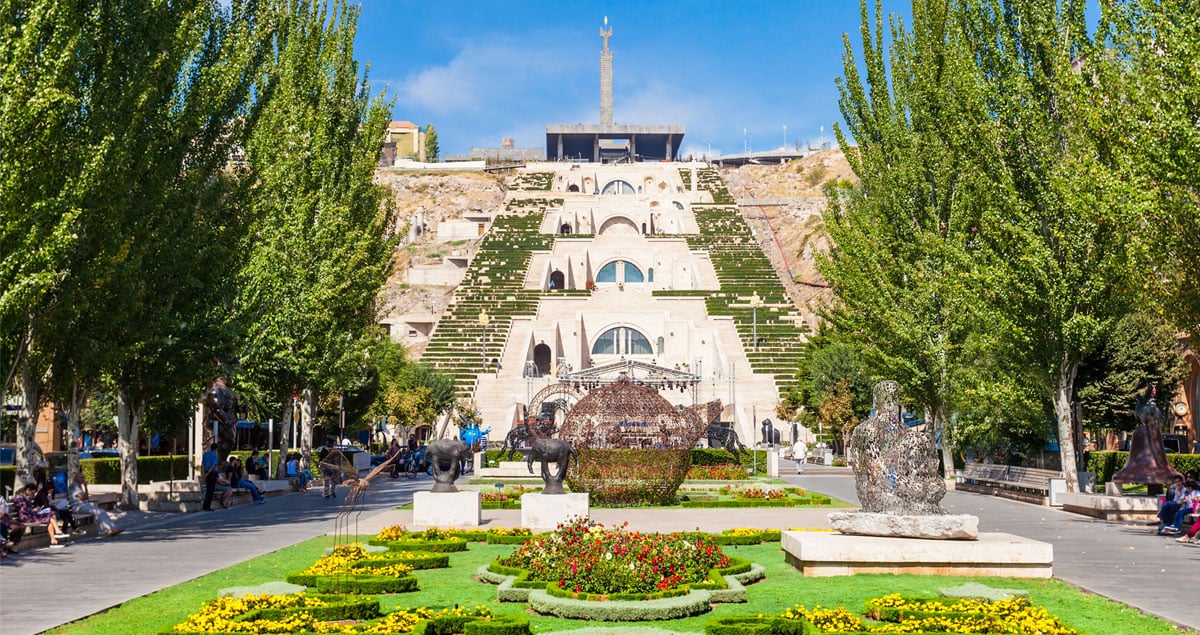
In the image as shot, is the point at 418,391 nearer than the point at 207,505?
No

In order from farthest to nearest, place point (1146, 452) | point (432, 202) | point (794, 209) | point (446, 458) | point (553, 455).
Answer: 1. point (432, 202)
2. point (794, 209)
3. point (1146, 452)
4. point (446, 458)
5. point (553, 455)

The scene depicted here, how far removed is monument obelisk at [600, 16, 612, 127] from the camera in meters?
117

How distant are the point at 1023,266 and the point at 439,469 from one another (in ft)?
38.6

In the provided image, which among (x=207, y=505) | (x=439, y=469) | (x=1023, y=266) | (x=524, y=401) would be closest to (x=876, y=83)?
(x=1023, y=266)

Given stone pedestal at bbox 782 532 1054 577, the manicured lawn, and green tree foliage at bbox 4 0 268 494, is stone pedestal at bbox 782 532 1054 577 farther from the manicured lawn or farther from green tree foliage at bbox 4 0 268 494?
green tree foliage at bbox 4 0 268 494

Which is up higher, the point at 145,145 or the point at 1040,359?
the point at 145,145

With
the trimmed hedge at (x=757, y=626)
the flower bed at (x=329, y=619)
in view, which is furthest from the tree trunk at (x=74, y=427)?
the trimmed hedge at (x=757, y=626)

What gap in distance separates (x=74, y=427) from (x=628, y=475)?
34.0 feet

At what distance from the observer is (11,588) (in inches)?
448

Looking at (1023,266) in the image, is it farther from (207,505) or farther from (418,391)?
(418,391)

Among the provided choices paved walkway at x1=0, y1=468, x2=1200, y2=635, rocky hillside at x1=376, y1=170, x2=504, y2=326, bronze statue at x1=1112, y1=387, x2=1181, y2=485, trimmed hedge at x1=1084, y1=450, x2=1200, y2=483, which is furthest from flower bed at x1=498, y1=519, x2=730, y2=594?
rocky hillside at x1=376, y1=170, x2=504, y2=326

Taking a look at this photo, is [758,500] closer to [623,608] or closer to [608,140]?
[623,608]

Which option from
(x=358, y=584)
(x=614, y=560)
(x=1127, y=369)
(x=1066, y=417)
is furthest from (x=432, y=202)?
(x=614, y=560)

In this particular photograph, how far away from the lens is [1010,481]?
25953 millimetres
